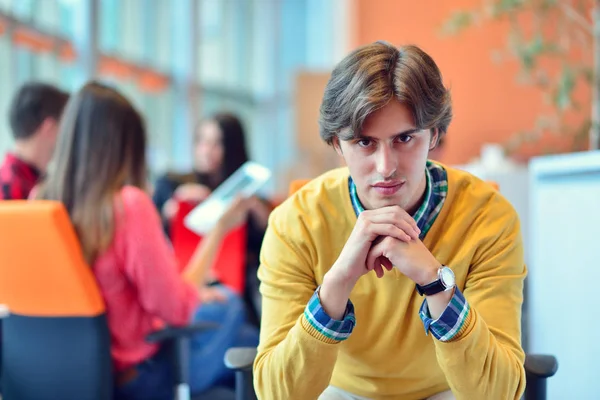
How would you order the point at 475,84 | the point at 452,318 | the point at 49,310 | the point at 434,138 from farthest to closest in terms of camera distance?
the point at 475,84
the point at 49,310
the point at 434,138
the point at 452,318

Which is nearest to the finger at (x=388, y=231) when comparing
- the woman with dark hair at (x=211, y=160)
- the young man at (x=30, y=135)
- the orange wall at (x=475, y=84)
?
the young man at (x=30, y=135)

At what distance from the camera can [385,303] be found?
1.23m

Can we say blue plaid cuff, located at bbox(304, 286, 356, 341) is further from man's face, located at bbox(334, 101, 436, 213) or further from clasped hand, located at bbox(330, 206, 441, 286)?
man's face, located at bbox(334, 101, 436, 213)

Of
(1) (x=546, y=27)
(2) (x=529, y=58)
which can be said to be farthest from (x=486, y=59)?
(2) (x=529, y=58)

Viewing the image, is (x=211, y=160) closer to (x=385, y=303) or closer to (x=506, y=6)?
(x=506, y=6)

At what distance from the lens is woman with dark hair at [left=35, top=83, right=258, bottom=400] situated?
69.2 inches

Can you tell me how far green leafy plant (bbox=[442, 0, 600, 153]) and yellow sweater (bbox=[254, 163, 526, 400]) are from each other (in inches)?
75.2

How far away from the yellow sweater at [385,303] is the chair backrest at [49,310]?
0.57m

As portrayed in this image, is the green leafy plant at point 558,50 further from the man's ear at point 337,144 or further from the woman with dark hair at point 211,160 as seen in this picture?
the man's ear at point 337,144

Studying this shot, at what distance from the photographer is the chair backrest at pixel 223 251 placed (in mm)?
2770

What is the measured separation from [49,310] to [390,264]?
37.1 inches

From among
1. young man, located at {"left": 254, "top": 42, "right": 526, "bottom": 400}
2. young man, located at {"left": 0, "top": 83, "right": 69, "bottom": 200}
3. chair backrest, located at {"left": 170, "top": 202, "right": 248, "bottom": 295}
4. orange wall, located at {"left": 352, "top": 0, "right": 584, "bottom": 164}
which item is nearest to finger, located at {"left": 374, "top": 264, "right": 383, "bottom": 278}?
young man, located at {"left": 254, "top": 42, "right": 526, "bottom": 400}

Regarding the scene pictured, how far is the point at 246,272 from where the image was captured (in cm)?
297

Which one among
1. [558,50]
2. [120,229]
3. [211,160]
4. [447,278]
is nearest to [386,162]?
[447,278]
